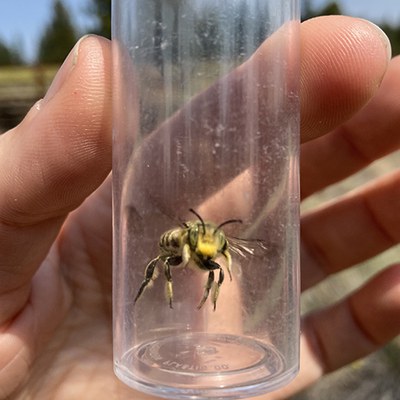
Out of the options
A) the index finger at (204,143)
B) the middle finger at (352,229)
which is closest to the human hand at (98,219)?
the middle finger at (352,229)

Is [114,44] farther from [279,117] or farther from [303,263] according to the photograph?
[303,263]

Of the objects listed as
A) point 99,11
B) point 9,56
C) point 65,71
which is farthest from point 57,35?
point 65,71

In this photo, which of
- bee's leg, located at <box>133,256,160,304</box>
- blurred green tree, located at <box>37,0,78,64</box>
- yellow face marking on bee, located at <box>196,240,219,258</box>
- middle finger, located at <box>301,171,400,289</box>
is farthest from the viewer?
blurred green tree, located at <box>37,0,78,64</box>

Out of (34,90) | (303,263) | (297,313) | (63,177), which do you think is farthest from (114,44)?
(34,90)

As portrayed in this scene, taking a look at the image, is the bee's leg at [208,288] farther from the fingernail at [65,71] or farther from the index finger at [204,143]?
the fingernail at [65,71]

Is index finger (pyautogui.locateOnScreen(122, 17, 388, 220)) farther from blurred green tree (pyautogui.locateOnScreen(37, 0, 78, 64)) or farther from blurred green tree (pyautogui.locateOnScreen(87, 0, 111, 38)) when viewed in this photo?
blurred green tree (pyautogui.locateOnScreen(37, 0, 78, 64))

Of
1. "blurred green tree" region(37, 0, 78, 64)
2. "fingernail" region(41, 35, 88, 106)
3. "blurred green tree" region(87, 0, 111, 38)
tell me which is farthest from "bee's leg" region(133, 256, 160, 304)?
"blurred green tree" region(37, 0, 78, 64)
